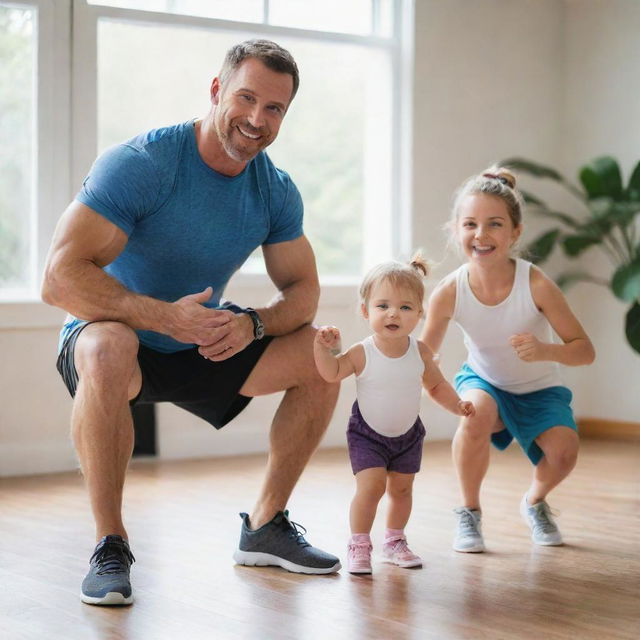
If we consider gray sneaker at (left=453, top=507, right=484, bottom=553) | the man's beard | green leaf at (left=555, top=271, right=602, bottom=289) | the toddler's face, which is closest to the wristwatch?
the toddler's face

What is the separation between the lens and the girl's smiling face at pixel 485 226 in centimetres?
300

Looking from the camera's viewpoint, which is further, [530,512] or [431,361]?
[530,512]

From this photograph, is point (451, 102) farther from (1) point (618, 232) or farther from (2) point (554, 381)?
(2) point (554, 381)

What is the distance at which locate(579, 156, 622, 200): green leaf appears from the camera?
5.21 meters

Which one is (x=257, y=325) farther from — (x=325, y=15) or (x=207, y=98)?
(x=325, y=15)

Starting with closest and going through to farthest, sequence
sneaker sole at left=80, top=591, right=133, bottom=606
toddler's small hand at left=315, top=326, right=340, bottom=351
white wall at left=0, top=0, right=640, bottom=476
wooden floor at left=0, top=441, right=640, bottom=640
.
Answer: wooden floor at left=0, top=441, right=640, bottom=640 < sneaker sole at left=80, top=591, right=133, bottom=606 < toddler's small hand at left=315, top=326, right=340, bottom=351 < white wall at left=0, top=0, right=640, bottom=476

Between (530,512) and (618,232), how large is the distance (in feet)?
9.32

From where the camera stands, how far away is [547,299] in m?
3.01

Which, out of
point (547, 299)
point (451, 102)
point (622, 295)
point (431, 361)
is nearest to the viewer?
point (431, 361)

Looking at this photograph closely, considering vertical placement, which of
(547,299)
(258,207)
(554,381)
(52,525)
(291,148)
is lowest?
(52,525)

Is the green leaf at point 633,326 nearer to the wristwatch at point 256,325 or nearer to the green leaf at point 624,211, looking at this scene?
the green leaf at point 624,211

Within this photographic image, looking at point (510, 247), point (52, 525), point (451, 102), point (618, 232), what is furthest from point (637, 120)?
point (52, 525)

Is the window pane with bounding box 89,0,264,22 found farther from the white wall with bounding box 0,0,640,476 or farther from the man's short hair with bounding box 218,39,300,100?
the man's short hair with bounding box 218,39,300,100

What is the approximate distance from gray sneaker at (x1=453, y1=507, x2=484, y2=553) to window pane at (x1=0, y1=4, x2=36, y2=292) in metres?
2.28
